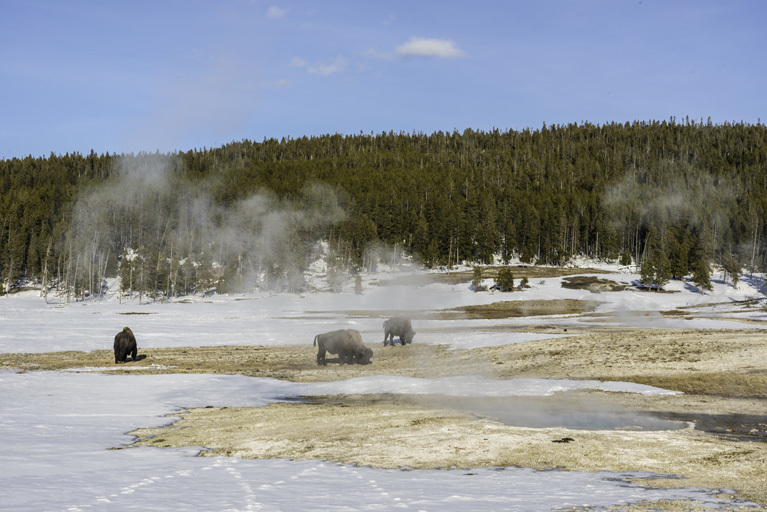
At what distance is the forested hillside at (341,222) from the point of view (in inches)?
4862

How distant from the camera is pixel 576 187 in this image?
190250mm

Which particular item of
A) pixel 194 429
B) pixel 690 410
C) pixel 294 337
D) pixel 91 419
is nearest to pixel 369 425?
pixel 194 429

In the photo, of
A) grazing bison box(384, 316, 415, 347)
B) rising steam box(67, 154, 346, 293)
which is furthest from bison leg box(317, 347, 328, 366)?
rising steam box(67, 154, 346, 293)

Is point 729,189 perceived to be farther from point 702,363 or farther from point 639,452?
point 639,452

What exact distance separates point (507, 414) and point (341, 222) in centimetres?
12529

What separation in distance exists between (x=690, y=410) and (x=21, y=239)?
140227 mm

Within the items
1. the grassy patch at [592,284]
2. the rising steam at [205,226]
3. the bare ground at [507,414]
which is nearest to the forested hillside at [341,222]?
the rising steam at [205,226]

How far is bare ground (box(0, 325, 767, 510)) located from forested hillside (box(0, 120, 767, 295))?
242ft

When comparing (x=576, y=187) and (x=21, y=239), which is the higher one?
(x=576, y=187)

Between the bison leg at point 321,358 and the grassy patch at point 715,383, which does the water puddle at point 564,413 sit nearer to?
the grassy patch at point 715,383

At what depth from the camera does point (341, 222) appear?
14275cm

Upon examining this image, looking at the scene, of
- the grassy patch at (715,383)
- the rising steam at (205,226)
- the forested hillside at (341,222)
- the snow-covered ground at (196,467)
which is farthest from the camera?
the rising steam at (205,226)

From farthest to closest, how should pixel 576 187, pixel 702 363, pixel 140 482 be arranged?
pixel 576 187
pixel 702 363
pixel 140 482

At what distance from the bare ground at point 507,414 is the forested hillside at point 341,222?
242ft
